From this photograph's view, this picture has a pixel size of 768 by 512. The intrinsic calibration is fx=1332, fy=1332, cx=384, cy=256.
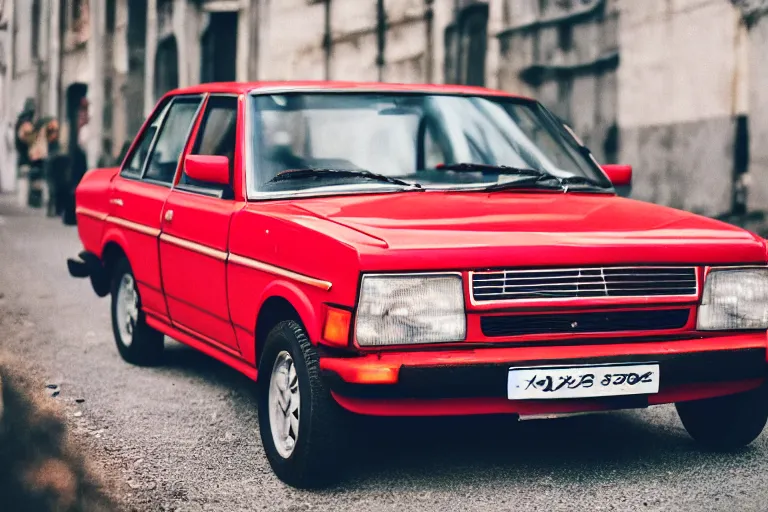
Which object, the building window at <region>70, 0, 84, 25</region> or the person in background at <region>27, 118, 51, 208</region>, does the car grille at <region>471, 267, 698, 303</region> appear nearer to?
the person in background at <region>27, 118, 51, 208</region>

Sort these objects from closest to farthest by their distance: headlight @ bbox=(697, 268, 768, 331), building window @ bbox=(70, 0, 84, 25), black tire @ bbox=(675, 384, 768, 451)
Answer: headlight @ bbox=(697, 268, 768, 331), black tire @ bbox=(675, 384, 768, 451), building window @ bbox=(70, 0, 84, 25)

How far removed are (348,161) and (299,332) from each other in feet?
4.31

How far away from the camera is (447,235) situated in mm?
4688

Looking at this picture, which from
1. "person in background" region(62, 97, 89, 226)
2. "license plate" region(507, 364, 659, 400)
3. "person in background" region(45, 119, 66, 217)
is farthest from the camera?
"person in background" region(62, 97, 89, 226)

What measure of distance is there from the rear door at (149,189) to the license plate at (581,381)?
2.74 metres

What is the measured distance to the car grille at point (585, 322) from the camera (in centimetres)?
466

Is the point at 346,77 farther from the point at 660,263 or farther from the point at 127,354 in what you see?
the point at 660,263

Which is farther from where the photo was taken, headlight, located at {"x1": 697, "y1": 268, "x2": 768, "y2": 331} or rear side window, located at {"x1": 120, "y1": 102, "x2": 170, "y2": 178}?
rear side window, located at {"x1": 120, "y1": 102, "x2": 170, "y2": 178}

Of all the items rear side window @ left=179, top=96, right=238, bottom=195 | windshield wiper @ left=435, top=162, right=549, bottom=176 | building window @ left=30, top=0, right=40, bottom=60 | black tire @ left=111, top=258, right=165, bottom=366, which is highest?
building window @ left=30, top=0, right=40, bottom=60

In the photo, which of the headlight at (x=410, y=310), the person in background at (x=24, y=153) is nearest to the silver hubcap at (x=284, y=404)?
the headlight at (x=410, y=310)

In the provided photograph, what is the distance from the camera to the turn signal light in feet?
15.0

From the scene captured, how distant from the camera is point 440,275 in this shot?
4574 mm

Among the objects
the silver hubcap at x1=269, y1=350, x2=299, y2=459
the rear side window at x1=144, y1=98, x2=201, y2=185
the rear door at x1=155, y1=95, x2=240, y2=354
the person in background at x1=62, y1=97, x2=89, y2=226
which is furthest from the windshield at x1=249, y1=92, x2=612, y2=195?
the person in background at x1=62, y1=97, x2=89, y2=226

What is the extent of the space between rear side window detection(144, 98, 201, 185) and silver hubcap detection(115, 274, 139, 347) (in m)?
0.69
